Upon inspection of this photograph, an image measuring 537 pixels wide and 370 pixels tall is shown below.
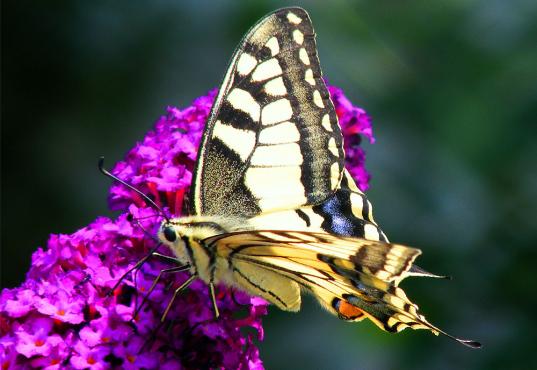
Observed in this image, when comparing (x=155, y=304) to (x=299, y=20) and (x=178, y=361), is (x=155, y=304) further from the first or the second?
(x=299, y=20)

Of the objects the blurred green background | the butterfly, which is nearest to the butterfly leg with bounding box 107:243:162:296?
the butterfly

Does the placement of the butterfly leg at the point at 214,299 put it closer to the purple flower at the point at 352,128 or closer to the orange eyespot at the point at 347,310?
the orange eyespot at the point at 347,310

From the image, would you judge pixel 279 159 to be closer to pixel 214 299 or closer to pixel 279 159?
pixel 279 159

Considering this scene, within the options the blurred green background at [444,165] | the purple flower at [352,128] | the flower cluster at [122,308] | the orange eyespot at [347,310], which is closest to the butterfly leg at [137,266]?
the flower cluster at [122,308]

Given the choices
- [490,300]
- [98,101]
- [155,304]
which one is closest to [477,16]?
[490,300]

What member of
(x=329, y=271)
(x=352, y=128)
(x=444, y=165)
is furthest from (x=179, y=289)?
(x=444, y=165)

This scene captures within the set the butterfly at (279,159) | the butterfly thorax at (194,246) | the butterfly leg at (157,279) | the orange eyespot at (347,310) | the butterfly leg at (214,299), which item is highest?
the butterfly at (279,159)
